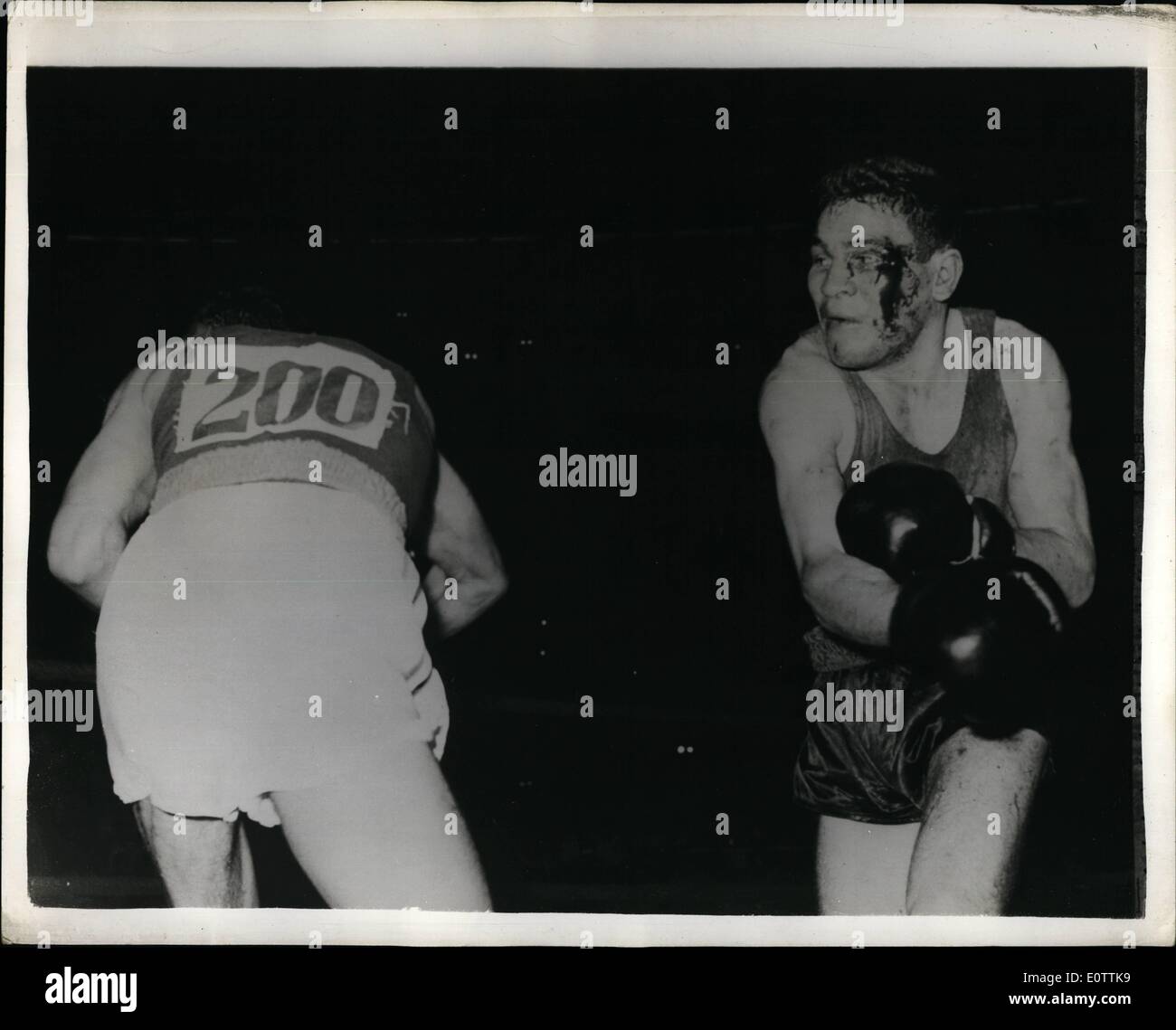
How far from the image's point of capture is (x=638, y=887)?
143 cm

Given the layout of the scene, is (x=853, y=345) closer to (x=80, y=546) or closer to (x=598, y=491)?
(x=598, y=491)

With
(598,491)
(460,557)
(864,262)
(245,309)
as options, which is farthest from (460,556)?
(864,262)

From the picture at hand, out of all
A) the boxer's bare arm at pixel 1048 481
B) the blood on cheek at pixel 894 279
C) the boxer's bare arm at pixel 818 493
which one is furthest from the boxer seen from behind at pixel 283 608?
the boxer's bare arm at pixel 1048 481

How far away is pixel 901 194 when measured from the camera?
142 cm

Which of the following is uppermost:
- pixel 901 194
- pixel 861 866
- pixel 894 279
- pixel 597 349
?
pixel 901 194

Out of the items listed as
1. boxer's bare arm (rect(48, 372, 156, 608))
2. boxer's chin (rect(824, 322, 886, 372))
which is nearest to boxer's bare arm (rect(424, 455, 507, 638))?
boxer's bare arm (rect(48, 372, 156, 608))

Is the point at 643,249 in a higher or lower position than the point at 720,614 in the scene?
higher

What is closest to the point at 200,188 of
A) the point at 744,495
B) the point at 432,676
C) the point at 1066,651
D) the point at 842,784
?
the point at 432,676

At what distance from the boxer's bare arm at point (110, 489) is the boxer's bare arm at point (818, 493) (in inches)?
36.3

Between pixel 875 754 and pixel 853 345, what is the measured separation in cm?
60

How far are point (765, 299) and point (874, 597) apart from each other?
1.53 feet

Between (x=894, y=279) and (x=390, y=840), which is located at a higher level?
(x=894, y=279)

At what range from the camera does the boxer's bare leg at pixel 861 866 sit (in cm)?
142
